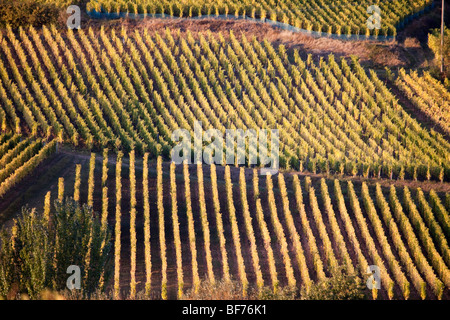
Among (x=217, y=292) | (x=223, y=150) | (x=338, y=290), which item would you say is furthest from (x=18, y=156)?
(x=338, y=290)

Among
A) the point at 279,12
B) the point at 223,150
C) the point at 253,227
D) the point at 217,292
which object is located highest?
the point at 279,12

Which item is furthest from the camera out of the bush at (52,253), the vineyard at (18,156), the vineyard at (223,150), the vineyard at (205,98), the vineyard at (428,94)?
the vineyard at (428,94)

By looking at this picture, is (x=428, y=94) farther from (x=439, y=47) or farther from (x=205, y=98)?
(x=205, y=98)

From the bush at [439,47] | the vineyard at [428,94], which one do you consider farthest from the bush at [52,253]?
the bush at [439,47]

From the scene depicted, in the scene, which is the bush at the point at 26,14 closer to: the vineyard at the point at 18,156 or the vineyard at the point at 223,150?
the vineyard at the point at 223,150

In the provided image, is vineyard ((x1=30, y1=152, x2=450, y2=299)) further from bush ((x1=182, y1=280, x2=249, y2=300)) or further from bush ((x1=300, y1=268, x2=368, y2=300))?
bush ((x1=300, y1=268, x2=368, y2=300))

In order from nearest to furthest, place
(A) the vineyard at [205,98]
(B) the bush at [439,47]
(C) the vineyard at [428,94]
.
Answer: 1. (A) the vineyard at [205,98]
2. (C) the vineyard at [428,94]
3. (B) the bush at [439,47]
